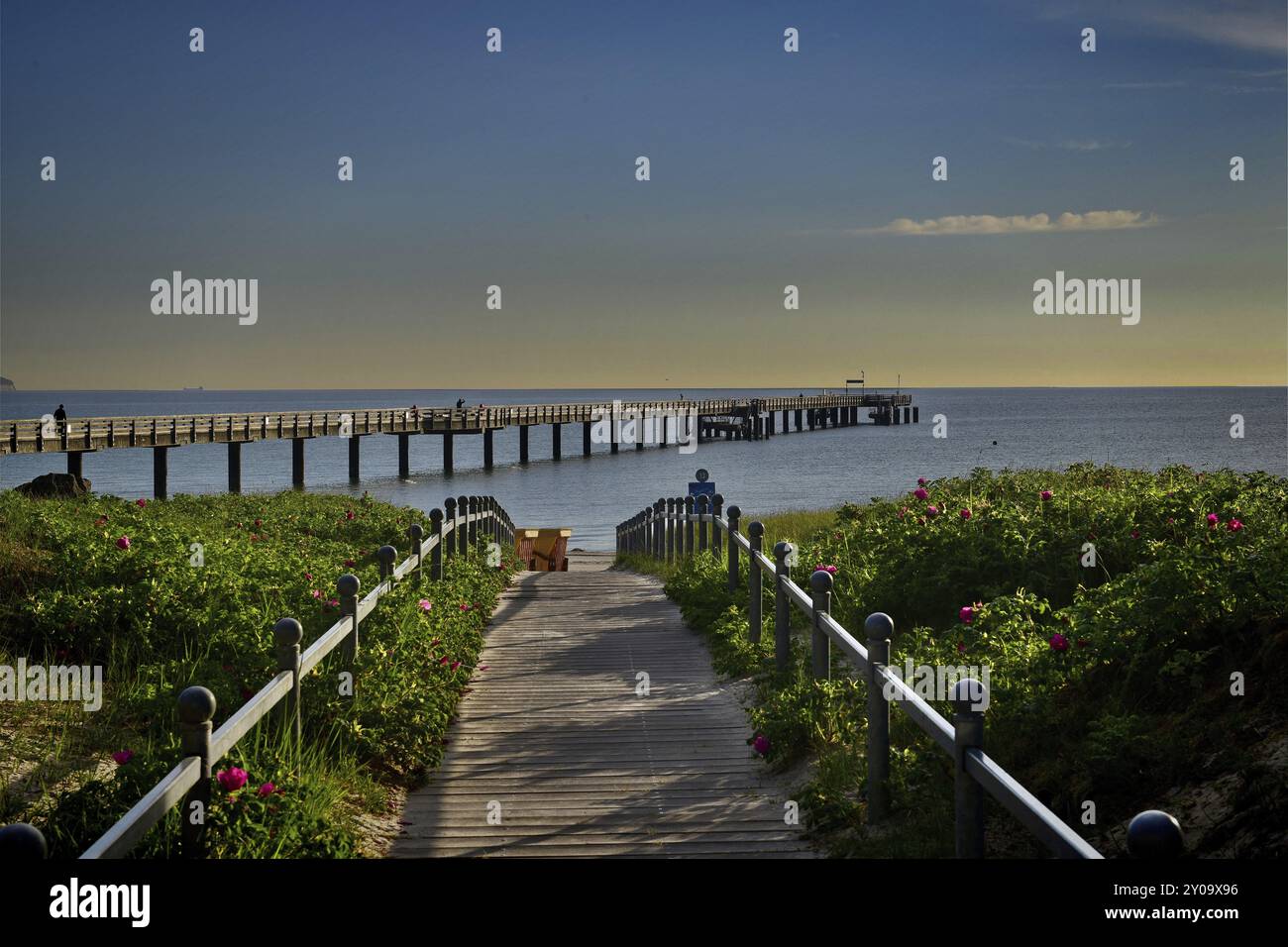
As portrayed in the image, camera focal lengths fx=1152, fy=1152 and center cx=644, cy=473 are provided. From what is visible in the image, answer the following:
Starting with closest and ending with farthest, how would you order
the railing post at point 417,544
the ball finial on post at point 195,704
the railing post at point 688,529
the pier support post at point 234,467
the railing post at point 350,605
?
the ball finial on post at point 195,704 → the railing post at point 350,605 → the railing post at point 417,544 → the railing post at point 688,529 → the pier support post at point 234,467

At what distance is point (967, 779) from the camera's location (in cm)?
438

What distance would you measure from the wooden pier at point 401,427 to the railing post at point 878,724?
32987 millimetres

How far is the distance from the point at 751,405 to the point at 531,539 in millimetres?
72511

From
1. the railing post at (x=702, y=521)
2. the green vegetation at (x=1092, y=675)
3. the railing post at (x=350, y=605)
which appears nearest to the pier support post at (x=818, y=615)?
the green vegetation at (x=1092, y=675)

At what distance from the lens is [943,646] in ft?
24.5

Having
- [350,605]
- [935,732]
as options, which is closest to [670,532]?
[350,605]

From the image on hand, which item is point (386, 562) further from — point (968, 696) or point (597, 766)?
point (968, 696)

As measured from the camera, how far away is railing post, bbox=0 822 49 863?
9.46ft

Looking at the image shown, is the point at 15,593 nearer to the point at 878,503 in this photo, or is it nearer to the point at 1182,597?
the point at 1182,597

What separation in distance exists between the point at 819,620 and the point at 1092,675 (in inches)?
65.2

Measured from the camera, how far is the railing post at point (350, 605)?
740cm

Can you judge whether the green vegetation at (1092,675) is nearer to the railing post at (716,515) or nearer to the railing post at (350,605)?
the railing post at (350,605)

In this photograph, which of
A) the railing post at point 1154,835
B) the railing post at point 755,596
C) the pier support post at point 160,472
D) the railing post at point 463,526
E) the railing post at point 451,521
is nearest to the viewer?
the railing post at point 1154,835
